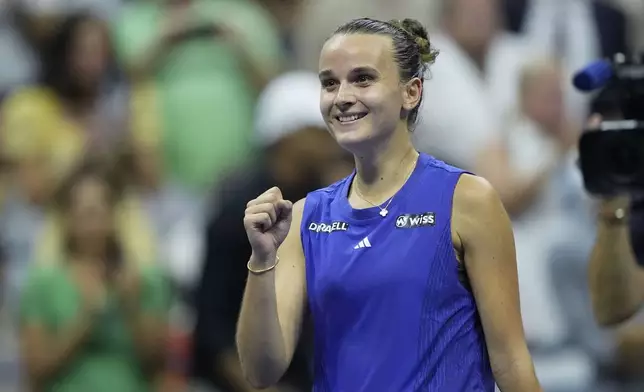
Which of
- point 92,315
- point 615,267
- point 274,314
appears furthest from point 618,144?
point 92,315

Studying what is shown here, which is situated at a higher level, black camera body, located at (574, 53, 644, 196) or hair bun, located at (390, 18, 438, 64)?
hair bun, located at (390, 18, 438, 64)

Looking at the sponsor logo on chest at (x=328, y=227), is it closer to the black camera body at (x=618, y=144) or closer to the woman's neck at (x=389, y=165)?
the woman's neck at (x=389, y=165)

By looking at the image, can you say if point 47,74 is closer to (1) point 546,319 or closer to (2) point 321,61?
(1) point 546,319

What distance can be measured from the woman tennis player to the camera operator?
1162 millimetres

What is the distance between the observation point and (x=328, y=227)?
2832 millimetres

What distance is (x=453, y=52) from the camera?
561 centimetres

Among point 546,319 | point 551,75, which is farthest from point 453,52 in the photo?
point 546,319

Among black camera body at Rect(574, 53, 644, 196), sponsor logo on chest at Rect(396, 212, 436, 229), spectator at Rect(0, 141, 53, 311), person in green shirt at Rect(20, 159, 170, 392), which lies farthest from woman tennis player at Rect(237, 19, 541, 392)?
spectator at Rect(0, 141, 53, 311)

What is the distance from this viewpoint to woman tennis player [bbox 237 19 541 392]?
2.64 m

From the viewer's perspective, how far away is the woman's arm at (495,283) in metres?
2.63

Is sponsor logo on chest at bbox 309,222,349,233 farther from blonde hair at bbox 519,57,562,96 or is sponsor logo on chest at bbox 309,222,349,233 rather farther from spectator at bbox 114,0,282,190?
blonde hair at bbox 519,57,562,96

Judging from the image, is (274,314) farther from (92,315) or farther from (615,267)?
(92,315)

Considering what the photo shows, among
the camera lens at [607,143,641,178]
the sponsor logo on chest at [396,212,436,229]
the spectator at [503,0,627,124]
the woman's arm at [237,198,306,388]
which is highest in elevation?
the spectator at [503,0,627,124]

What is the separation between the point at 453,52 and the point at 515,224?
2.91 feet
